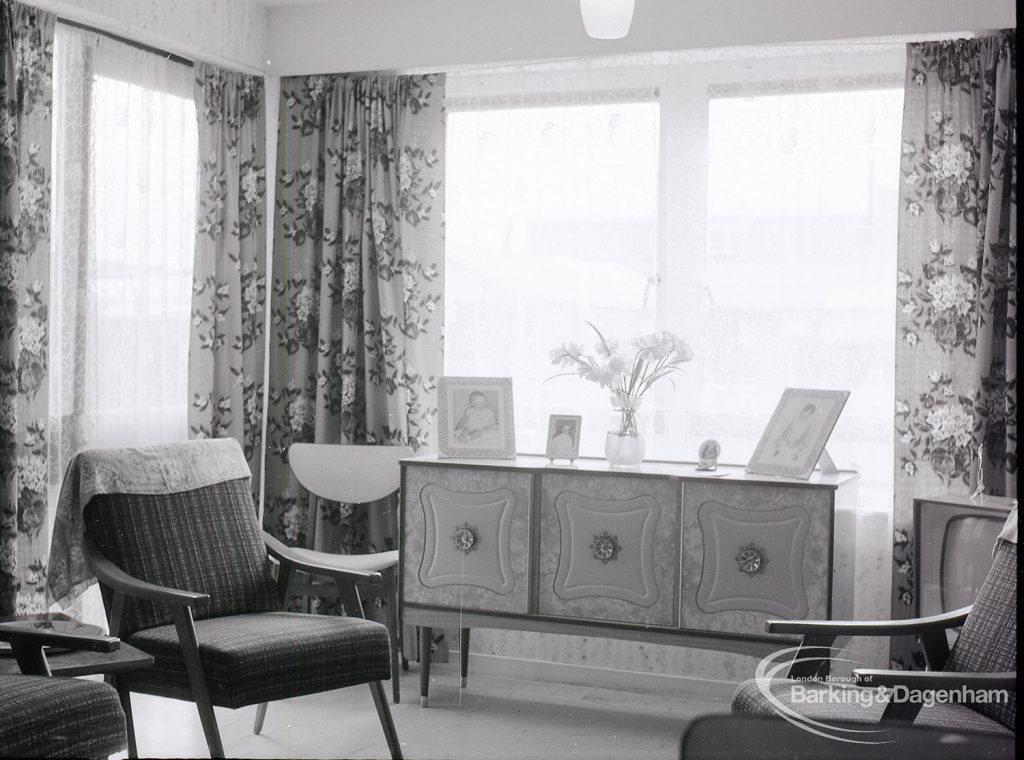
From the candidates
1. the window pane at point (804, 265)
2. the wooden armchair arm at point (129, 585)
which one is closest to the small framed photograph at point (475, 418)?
the window pane at point (804, 265)

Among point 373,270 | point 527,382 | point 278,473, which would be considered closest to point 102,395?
point 278,473

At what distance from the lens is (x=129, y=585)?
1.70 m

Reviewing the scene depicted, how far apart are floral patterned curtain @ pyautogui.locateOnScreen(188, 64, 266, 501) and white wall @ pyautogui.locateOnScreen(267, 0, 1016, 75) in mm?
97

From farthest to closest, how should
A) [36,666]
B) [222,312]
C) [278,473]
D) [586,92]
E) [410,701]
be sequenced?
1. [278,473]
2. [586,92]
3. [222,312]
4. [36,666]
5. [410,701]

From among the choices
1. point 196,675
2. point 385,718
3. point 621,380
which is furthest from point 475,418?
point 385,718

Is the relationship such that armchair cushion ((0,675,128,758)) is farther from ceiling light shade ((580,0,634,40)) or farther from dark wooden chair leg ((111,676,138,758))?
ceiling light shade ((580,0,634,40))

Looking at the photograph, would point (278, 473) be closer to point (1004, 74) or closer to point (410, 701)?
point (410, 701)

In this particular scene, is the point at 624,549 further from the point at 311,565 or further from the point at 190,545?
the point at 190,545

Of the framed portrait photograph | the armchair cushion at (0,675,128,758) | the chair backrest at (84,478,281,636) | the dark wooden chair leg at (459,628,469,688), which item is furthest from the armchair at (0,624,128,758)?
the framed portrait photograph

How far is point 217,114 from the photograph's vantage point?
150cm

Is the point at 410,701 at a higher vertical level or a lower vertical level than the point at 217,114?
lower

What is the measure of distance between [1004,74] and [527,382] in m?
1.14

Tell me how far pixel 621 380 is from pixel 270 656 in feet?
2.84

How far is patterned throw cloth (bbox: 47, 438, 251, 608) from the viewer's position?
179 centimetres
